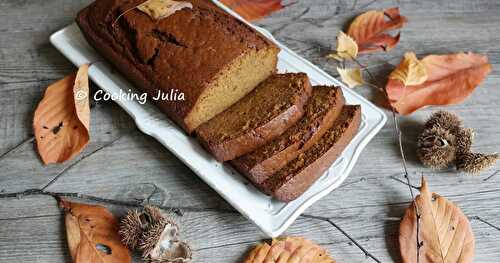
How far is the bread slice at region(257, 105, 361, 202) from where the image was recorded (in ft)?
7.33

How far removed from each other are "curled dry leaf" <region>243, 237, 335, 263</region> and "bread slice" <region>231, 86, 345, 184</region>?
0.28 meters

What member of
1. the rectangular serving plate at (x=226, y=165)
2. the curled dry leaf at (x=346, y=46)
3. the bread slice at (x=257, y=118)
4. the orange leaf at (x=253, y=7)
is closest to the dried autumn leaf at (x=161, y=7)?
the rectangular serving plate at (x=226, y=165)

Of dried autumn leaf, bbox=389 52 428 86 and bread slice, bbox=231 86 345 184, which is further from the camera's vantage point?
dried autumn leaf, bbox=389 52 428 86

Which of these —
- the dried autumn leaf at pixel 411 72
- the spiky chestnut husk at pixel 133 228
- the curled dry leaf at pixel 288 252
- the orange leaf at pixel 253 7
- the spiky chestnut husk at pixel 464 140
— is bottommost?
the curled dry leaf at pixel 288 252

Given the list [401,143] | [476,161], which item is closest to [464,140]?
[476,161]

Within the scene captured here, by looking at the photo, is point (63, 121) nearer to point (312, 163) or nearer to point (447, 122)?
point (312, 163)

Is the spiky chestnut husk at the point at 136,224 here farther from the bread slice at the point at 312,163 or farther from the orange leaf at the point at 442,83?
the orange leaf at the point at 442,83

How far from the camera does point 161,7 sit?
2.48m

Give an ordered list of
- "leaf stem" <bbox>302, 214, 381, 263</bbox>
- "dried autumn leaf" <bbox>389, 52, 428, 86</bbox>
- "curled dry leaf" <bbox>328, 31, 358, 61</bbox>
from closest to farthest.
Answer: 1. "leaf stem" <bbox>302, 214, 381, 263</bbox>
2. "dried autumn leaf" <bbox>389, 52, 428, 86</bbox>
3. "curled dry leaf" <bbox>328, 31, 358, 61</bbox>

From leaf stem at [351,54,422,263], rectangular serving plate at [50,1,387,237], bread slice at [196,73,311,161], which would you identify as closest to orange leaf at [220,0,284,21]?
rectangular serving plate at [50,1,387,237]

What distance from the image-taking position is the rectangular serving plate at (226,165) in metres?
2.31

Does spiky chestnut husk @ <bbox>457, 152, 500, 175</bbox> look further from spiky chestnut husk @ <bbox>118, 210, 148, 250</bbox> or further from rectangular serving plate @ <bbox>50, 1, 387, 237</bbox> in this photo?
spiky chestnut husk @ <bbox>118, 210, 148, 250</bbox>

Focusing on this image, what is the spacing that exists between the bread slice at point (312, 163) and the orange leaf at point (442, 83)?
453 mm

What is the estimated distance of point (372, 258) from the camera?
7.77 feet
